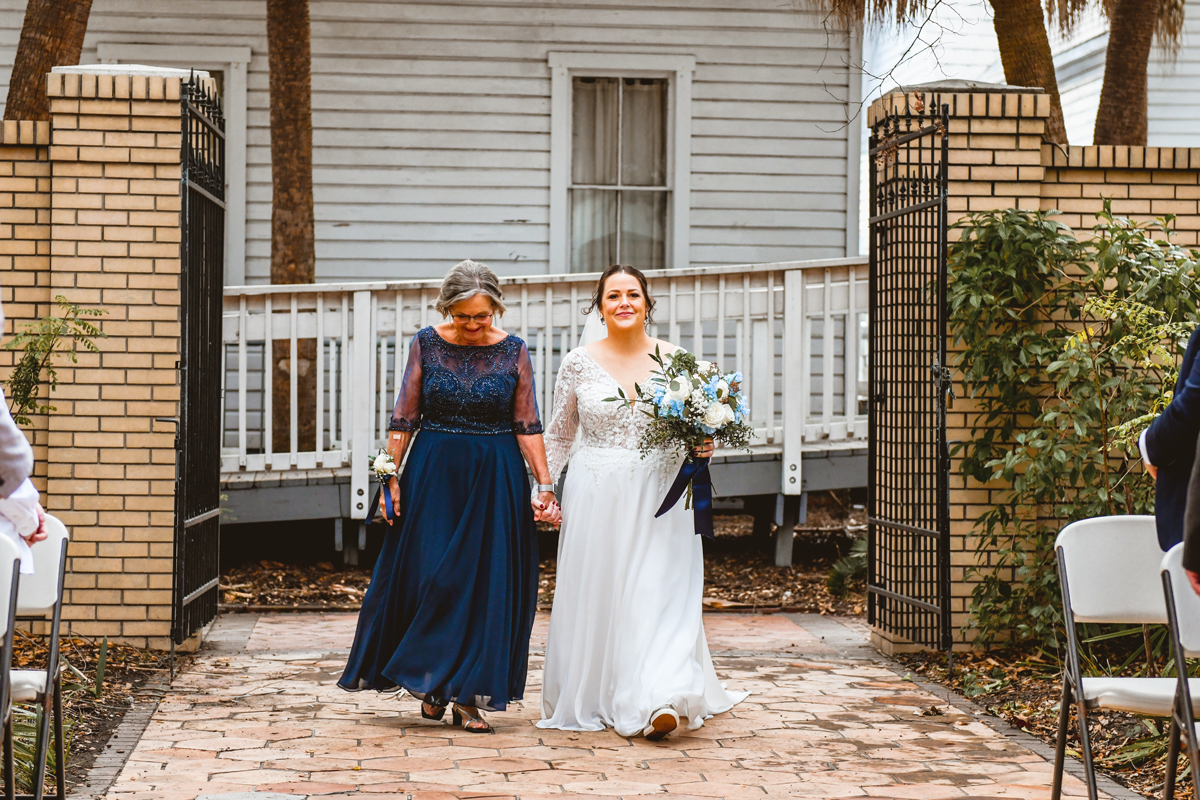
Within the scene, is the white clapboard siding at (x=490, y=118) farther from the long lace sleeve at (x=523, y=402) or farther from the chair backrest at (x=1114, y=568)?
the chair backrest at (x=1114, y=568)

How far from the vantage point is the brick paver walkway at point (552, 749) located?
4.31 metres

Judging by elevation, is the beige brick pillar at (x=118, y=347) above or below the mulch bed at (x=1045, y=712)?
above

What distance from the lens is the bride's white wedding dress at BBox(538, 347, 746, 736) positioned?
16.8 ft

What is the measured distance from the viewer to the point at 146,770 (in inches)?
176

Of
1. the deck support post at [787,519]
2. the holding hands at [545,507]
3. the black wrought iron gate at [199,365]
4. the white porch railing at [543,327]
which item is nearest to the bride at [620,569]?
the holding hands at [545,507]

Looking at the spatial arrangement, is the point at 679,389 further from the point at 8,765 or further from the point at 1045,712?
the point at 8,765

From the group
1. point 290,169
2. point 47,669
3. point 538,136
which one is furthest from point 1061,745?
point 538,136

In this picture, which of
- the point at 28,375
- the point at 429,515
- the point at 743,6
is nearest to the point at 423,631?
the point at 429,515

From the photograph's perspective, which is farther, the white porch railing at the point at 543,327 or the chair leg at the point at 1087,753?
the white porch railing at the point at 543,327

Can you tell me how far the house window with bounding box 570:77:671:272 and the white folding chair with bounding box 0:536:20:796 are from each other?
8.81 m

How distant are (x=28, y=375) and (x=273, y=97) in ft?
14.8

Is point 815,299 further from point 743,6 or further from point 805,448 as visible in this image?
point 743,6

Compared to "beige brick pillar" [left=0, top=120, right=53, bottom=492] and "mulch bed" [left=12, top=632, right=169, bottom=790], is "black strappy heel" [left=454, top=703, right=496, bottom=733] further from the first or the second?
"beige brick pillar" [left=0, top=120, right=53, bottom=492]

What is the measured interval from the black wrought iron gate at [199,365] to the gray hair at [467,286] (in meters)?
1.43
